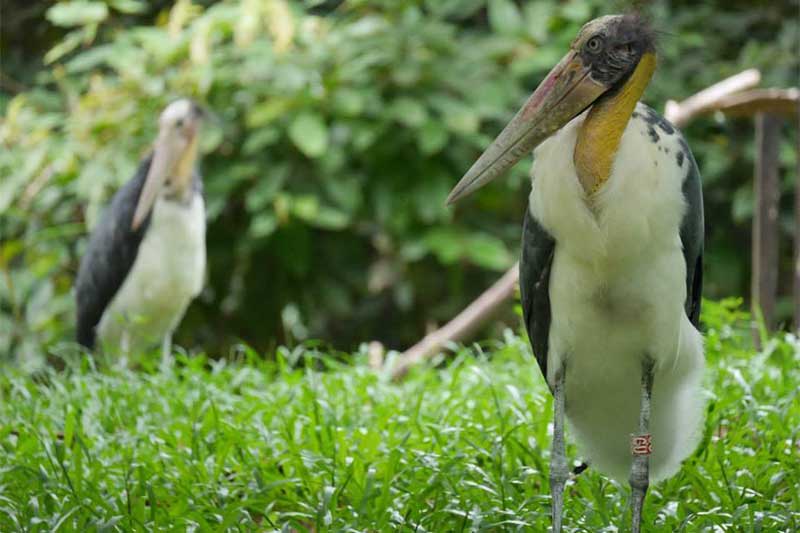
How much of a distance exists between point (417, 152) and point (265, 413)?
344cm

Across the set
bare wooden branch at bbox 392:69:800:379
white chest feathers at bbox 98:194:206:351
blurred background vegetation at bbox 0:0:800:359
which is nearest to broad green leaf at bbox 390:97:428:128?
blurred background vegetation at bbox 0:0:800:359

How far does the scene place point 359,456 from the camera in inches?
144

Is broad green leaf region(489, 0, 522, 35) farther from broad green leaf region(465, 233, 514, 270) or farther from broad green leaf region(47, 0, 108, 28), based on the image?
broad green leaf region(47, 0, 108, 28)

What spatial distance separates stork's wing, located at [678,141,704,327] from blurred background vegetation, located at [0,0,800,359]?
3714 millimetres

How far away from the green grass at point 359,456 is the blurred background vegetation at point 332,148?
8.64 feet

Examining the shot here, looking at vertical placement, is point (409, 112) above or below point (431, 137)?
above

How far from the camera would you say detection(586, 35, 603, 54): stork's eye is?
10.3 ft

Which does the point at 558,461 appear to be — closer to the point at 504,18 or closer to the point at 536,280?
the point at 536,280

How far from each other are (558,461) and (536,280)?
47 cm

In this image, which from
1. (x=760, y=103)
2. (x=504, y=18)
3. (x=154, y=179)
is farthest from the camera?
(x=504, y=18)

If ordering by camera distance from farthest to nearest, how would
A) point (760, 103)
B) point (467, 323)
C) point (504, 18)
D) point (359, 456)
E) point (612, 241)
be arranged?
point (504, 18)
point (467, 323)
point (760, 103)
point (359, 456)
point (612, 241)

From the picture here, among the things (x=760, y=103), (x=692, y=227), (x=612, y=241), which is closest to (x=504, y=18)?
(x=760, y=103)

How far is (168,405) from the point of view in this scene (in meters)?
4.43

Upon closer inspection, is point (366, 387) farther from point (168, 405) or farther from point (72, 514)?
point (72, 514)
